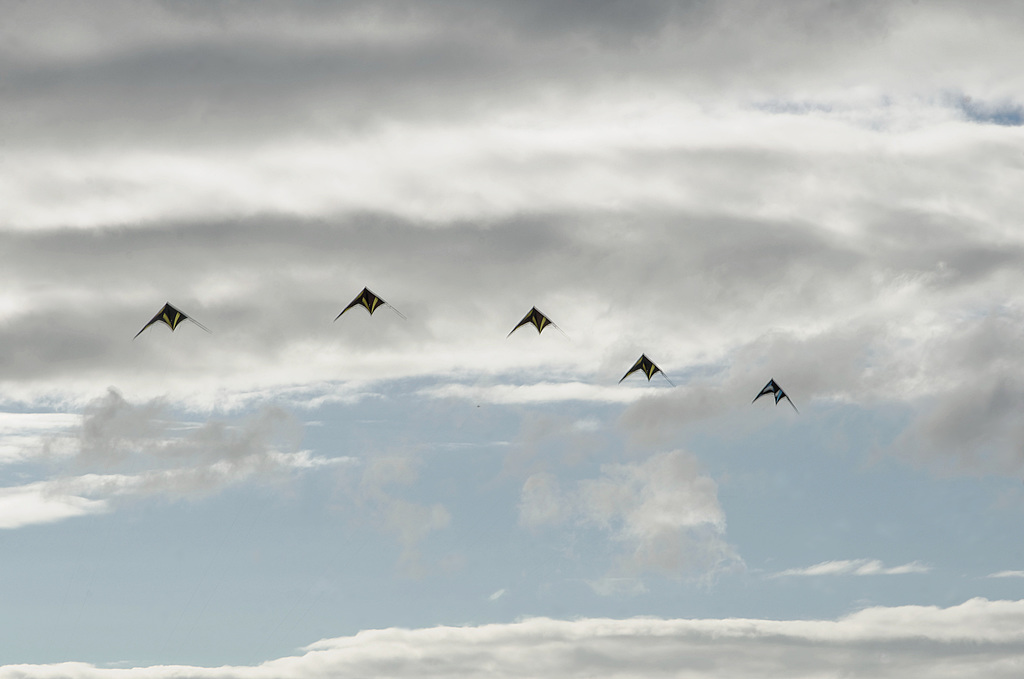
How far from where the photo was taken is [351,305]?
19925cm

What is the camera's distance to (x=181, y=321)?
641 feet

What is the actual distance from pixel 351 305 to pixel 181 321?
25568 mm
